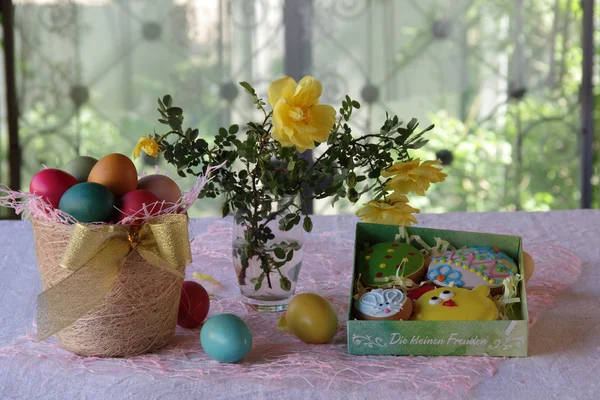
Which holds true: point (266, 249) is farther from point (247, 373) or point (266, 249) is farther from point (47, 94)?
point (47, 94)

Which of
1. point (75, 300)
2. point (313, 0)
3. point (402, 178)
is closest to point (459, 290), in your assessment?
point (402, 178)

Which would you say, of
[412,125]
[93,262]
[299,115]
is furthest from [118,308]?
[412,125]

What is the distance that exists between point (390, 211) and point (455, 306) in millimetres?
144

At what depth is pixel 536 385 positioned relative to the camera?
77cm

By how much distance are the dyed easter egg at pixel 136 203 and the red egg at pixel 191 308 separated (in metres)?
0.16

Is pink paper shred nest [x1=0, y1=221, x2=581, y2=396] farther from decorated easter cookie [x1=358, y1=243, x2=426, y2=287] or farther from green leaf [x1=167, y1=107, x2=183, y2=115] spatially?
green leaf [x1=167, y1=107, x2=183, y2=115]

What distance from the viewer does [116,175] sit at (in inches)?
33.2

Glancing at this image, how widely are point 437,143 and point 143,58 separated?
3.36 ft

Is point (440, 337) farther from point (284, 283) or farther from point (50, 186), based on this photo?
point (50, 186)

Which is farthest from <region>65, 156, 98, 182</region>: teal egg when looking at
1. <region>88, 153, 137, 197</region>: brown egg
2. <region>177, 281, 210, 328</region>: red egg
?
<region>177, 281, 210, 328</region>: red egg

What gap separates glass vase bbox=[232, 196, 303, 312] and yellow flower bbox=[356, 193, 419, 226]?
0.09 metres

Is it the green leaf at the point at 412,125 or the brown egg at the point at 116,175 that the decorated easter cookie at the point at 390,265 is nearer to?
the green leaf at the point at 412,125

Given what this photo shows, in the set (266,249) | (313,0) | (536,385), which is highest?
(313,0)

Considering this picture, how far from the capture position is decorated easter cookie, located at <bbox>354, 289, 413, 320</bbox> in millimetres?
836
